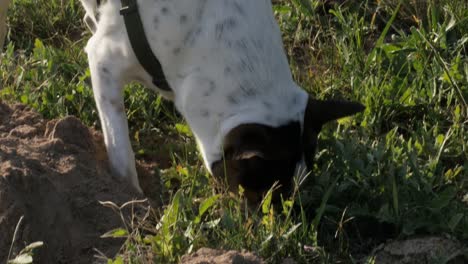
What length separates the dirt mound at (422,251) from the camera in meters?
4.11

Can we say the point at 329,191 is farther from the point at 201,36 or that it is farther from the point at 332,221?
the point at 201,36

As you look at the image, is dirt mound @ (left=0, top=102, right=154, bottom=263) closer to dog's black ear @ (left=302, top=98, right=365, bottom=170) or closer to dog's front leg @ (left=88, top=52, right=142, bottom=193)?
dog's front leg @ (left=88, top=52, right=142, bottom=193)

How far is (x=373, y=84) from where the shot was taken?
5.32 metres

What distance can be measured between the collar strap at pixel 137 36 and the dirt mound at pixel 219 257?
1005 mm

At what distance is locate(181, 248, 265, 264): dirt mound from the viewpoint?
142 inches

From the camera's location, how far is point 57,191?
13.4 feet

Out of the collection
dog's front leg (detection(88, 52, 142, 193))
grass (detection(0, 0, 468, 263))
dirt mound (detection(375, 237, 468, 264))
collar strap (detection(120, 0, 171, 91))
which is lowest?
dirt mound (detection(375, 237, 468, 264))

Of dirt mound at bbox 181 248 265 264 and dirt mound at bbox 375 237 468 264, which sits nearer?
dirt mound at bbox 181 248 265 264

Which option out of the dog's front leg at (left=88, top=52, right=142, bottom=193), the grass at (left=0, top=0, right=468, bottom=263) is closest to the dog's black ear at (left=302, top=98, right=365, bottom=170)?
the grass at (left=0, top=0, right=468, bottom=263)

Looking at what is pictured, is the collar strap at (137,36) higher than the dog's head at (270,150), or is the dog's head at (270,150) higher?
the collar strap at (137,36)

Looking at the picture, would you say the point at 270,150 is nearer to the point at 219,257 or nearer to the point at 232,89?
the point at 232,89

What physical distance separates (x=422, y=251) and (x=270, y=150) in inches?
28.8

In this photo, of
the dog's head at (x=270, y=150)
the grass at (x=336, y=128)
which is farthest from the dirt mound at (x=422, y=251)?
the dog's head at (x=270, y=150)

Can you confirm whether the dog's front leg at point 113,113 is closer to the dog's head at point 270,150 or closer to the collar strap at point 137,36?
the collar strap at point 137,36
